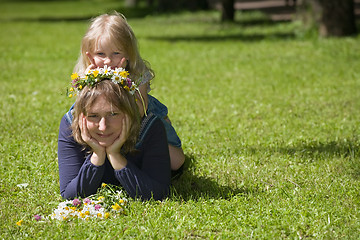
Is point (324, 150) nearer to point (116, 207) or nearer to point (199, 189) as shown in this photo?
point (199, 189)

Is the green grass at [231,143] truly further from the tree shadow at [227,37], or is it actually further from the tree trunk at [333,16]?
the tree shadow at [227,37]

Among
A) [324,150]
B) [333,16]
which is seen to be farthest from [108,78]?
[333,16]

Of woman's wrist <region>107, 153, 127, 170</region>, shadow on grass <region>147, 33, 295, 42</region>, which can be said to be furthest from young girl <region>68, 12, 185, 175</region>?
shadow on grass <region>147, 33, 295, 42</region>

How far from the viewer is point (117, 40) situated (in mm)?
3996

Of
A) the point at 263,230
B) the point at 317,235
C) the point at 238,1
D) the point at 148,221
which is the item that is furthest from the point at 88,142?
the point at 238,1

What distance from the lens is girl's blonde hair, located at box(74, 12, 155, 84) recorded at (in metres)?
4.02

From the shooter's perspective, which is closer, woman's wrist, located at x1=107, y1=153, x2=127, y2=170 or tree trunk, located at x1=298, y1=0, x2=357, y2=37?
woman's wrist, located at x1=107, y1=153, x2=127, y2=170

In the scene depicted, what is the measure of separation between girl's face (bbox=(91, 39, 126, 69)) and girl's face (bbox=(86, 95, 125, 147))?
50 cm

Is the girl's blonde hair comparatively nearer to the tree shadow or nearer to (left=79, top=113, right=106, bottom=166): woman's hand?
(left=79, top=113, right=106, bottom=166): woman's hand

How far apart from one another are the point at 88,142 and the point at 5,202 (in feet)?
2.73

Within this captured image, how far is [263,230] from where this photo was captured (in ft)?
11.1

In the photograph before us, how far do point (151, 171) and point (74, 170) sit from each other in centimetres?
55

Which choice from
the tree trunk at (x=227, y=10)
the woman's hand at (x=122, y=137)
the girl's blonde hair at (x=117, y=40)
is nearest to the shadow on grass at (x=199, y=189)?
the woman's hand at (x=122, y=137)

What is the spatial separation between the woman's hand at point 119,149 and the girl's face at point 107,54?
56 cm
